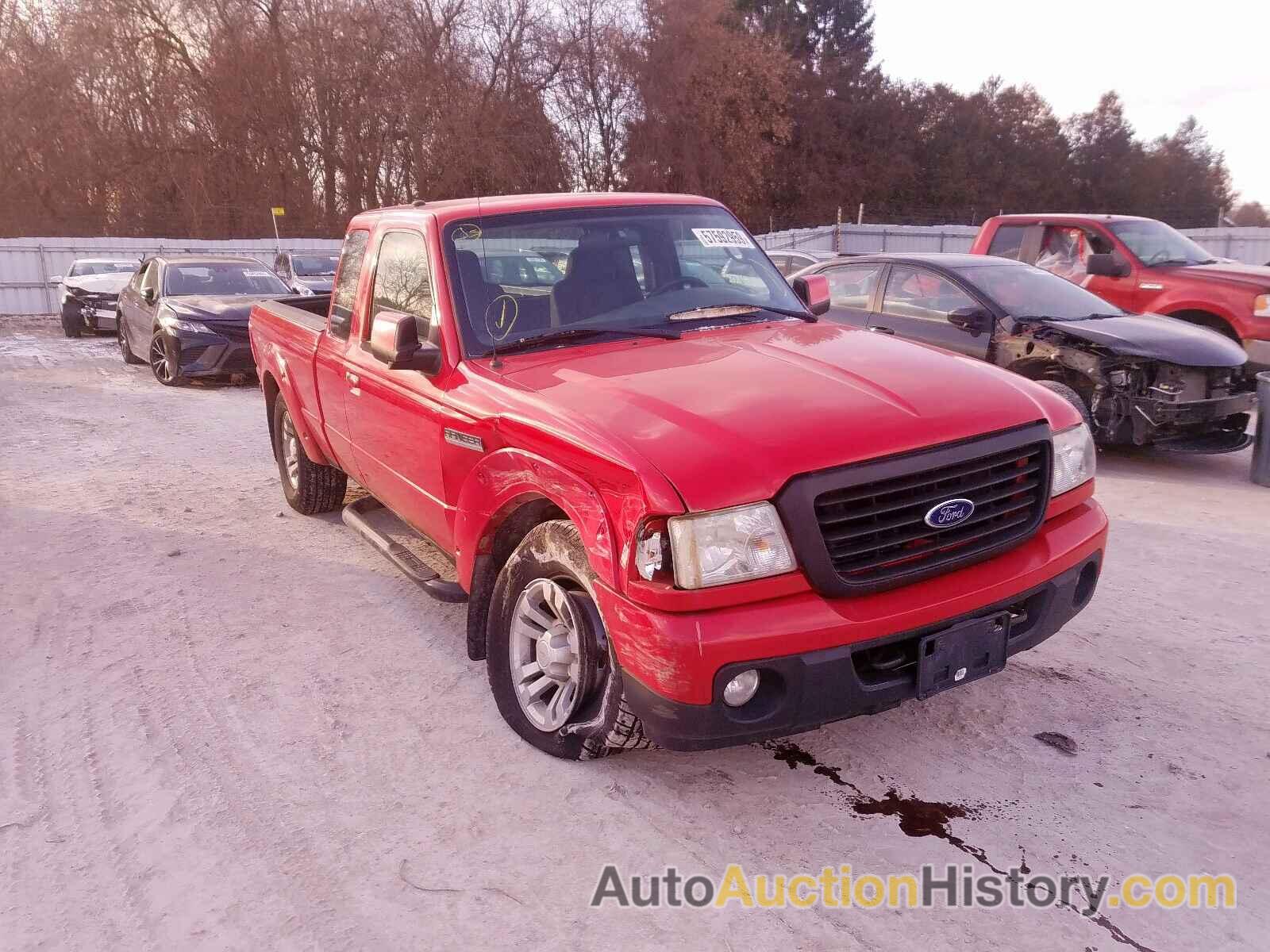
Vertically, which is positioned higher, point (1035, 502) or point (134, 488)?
point (1035, 502)

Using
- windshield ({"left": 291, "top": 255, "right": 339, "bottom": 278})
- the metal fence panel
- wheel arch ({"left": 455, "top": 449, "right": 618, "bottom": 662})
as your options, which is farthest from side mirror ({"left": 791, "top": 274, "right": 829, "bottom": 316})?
the metal fence panel

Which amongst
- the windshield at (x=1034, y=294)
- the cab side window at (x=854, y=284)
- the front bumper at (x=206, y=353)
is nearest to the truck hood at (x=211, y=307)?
the front bumper at (x=206, y=353)

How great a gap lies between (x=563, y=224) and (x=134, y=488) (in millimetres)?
4781

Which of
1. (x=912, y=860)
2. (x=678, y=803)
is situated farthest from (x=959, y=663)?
(x=678, y=803)

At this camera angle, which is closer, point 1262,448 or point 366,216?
point 366,216

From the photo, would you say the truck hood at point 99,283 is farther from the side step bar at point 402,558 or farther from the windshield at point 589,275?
the windshield at point 589,275

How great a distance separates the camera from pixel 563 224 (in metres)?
4.17

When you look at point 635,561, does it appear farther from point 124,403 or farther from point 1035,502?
point 124,403

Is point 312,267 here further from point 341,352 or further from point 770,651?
point 770,651

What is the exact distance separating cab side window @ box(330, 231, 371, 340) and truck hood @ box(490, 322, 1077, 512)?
1.61 m

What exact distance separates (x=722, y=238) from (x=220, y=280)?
1073 cm

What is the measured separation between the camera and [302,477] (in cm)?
637

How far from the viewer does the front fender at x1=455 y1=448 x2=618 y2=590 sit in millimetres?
2895

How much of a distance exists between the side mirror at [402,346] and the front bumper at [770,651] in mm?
1367
